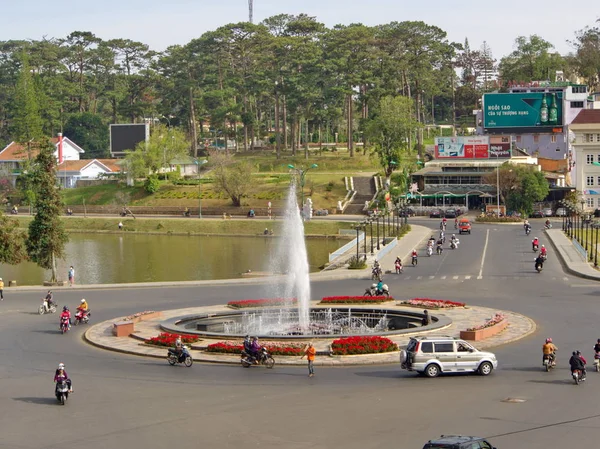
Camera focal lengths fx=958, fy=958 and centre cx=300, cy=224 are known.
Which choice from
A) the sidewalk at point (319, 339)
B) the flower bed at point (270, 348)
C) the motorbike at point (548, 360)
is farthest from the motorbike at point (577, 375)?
the flower bed at point (270, 348)

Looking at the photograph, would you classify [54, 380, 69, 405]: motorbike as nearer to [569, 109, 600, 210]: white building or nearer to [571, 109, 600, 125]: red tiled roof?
[569, 109, 600, 210]: white building

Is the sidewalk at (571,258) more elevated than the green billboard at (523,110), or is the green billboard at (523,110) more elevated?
the green billboard at (523,110)

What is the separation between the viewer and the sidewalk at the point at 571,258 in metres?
64.4

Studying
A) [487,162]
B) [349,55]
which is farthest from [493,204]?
[349,55]

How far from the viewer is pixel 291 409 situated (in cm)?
2886

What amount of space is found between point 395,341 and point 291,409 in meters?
11.8

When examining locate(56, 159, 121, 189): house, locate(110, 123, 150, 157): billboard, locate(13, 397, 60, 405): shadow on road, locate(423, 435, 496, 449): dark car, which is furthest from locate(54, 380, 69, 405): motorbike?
locate(110, 123, 150, 157): billboard

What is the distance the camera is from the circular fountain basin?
4491 cm

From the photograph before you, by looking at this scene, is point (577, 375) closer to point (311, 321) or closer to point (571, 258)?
point (311, 321)

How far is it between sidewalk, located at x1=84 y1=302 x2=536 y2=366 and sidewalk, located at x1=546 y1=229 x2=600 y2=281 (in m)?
17.9

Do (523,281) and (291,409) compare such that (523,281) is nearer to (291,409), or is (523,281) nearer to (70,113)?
(291,409)

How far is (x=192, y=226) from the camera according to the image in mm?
117812

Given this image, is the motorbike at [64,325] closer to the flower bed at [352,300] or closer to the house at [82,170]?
the flower bed at [352,300]

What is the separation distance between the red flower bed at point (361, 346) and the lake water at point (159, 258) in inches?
1411
